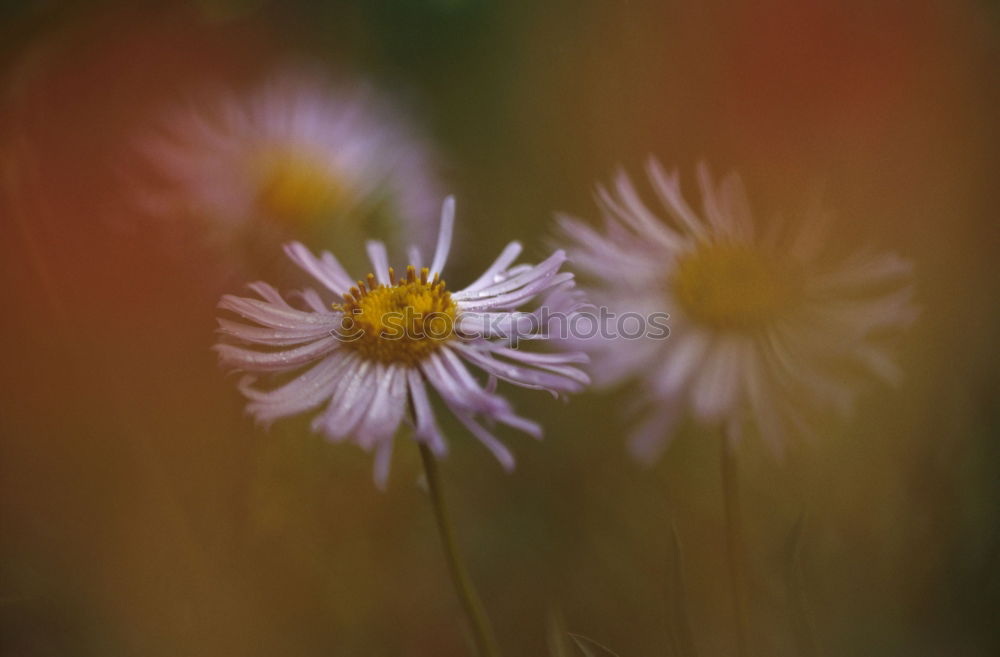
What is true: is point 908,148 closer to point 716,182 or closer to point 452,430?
point 716,182

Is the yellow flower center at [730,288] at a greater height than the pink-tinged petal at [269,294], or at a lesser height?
lesser

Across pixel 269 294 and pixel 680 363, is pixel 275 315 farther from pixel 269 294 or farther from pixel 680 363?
pixel 680 363

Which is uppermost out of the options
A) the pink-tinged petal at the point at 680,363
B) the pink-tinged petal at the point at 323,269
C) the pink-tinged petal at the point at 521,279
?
the pink-tinged petal at the point at 323,269

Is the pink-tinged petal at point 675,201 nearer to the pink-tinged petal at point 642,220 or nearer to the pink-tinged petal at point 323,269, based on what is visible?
the pink-tinged petal at point 642,220

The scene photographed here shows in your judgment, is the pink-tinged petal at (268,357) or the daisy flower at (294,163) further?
the daisy flower at (294,163)

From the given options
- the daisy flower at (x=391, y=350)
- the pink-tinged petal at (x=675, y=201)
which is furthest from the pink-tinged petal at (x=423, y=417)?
the pink-tinged petal at (x=675, y=201)

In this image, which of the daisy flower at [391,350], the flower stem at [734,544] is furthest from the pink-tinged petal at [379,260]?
the flower stem at [734,544]

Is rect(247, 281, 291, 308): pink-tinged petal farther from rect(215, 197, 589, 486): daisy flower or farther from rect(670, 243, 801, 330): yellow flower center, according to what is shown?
rect(670, 243, 801, 330): yellow flower center

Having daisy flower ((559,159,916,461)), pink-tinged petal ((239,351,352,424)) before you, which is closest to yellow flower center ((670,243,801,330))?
daisy flower ((559,159,916,461))

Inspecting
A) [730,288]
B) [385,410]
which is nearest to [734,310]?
[730,288]
